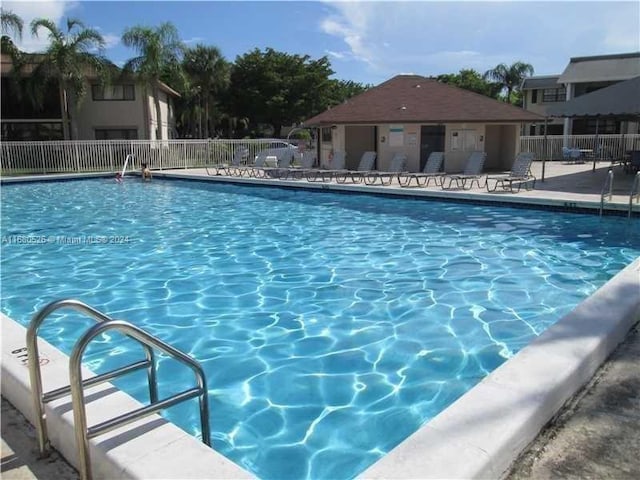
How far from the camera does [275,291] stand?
7.46 metres

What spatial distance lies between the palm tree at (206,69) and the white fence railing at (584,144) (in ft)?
80.4

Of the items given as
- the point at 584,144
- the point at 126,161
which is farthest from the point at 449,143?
the point at 126,161

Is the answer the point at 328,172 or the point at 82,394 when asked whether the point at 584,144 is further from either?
the point at 82,394

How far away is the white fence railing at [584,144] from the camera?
2880 cm

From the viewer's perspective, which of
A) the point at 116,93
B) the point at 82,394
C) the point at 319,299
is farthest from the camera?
the point at 116,93

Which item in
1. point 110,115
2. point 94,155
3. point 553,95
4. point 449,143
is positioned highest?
point 553,95

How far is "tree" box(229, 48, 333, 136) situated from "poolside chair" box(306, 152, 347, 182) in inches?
1128

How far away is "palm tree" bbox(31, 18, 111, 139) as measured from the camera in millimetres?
26781

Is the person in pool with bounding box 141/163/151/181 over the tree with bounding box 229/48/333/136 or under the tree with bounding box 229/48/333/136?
under

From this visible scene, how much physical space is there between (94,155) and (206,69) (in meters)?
19.9

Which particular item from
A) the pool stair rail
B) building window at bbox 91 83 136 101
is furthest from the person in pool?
building window at bbox 91 83 136 101

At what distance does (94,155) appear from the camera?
985 inches

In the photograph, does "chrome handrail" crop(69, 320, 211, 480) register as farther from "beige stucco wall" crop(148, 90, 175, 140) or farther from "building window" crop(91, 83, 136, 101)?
"beige stucco wall" crop(148, 90, 175, 140)

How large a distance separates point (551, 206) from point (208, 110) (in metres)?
36.5
